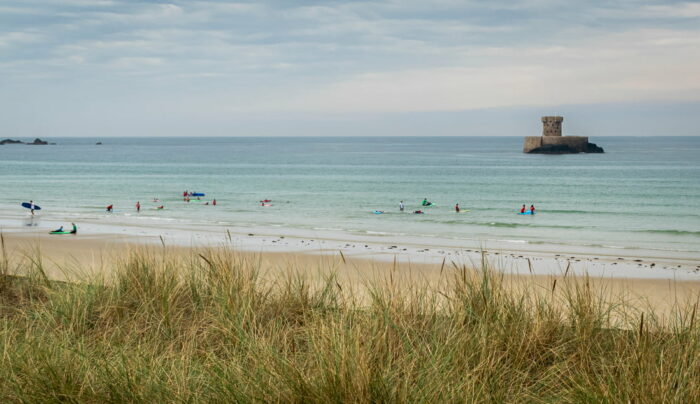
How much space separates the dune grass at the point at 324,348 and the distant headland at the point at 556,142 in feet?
384

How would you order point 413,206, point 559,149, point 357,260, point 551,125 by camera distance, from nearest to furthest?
point 357,260, point 413,206, point 559,149, point 551,125

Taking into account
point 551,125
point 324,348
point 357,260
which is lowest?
point 357,260

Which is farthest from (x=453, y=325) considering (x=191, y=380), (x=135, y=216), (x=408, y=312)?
(x=135, y=216)

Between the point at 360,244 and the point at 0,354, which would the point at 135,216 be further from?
the point at 0,354

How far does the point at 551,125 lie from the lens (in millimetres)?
122125

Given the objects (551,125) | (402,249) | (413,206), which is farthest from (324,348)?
(551,125)

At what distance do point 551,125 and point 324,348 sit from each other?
405ft

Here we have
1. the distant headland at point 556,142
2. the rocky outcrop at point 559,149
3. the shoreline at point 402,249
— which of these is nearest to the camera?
the shoreline at point 402,249

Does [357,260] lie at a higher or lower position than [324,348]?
lower

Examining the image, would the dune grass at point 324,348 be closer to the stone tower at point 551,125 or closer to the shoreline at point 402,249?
the shoreline at point 402,249

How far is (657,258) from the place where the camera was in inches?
784

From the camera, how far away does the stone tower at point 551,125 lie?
396 feet

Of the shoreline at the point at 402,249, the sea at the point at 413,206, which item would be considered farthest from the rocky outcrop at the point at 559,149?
the shoreline at the point at 402,249

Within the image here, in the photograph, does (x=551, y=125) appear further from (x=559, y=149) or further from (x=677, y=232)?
(x=677, y=232)
